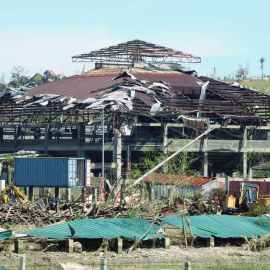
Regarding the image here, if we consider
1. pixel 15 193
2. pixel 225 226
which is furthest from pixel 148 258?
pixel 15 193

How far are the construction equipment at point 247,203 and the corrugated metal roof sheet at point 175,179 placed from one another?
4.88 meters

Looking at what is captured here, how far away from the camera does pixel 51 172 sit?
50500mm

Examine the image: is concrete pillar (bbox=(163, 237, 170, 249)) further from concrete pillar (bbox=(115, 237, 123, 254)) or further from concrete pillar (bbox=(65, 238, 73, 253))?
concrete pillar (bbox=(65, 238, 73, 253))

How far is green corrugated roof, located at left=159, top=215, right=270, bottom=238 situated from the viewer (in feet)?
138

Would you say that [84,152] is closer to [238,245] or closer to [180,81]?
[180,81]

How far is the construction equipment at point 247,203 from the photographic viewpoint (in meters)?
48.6

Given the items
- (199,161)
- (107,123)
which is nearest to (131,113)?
(107,123)

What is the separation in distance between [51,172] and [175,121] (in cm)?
2867

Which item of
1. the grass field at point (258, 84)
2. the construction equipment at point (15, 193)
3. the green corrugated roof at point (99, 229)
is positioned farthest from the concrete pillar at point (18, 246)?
the grass field at point (258, 84)

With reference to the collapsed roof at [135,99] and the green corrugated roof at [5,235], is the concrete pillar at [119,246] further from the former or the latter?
the collapsed roof at [135,99]

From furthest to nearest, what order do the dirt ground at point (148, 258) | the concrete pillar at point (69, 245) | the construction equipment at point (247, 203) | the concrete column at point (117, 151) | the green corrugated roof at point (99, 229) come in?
the concrete column at point (117, 151), the construction equipment at point (247, 203), the green corrugated roof at point (99, 229), the concrete pillar at point (69, 245), the dirt ground at point (148, 258)

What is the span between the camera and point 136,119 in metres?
73.5

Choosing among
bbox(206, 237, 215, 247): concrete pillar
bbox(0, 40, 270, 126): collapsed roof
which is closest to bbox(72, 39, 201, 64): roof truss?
bbox(0, 40, 270, 126): collapsed roof

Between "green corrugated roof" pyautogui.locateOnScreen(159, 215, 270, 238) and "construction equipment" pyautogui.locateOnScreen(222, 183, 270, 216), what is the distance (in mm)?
3770
